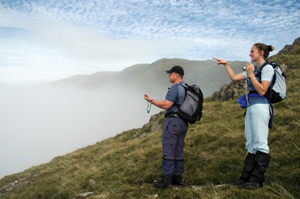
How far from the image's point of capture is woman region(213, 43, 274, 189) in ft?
9.91

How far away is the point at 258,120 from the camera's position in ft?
10.1

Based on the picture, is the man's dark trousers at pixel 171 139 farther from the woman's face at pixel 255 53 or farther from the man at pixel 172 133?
the woman's face at pixel 255 53

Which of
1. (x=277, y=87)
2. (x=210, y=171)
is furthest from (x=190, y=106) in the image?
(x=210, y=171)

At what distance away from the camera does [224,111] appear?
1108 centimetres

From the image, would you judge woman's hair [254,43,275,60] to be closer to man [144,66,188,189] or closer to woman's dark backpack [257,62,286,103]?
woman's dark backpack [257,62,286,103]

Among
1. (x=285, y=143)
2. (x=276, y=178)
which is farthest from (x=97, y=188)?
(x=285, y=143)

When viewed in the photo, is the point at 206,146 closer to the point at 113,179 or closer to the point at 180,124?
the point at 180,124

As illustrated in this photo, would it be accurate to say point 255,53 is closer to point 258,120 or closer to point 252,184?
point 258,120

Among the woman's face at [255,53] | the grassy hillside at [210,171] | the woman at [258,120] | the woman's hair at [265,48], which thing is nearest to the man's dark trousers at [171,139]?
the grassy hillside at [210,171]

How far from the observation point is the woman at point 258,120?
9.91 ft

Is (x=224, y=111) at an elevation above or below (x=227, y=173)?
above

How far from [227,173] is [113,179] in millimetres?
4016

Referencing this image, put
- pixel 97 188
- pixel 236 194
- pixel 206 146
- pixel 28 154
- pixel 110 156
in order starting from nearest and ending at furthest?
pixel 236 194
pixel 97 188
pixel 206 146
pixel 110 156
pixel 28 154

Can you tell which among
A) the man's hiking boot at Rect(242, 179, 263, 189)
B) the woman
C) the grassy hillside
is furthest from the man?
the man's hiking boot at Rect(242, 179, 263, 189)
